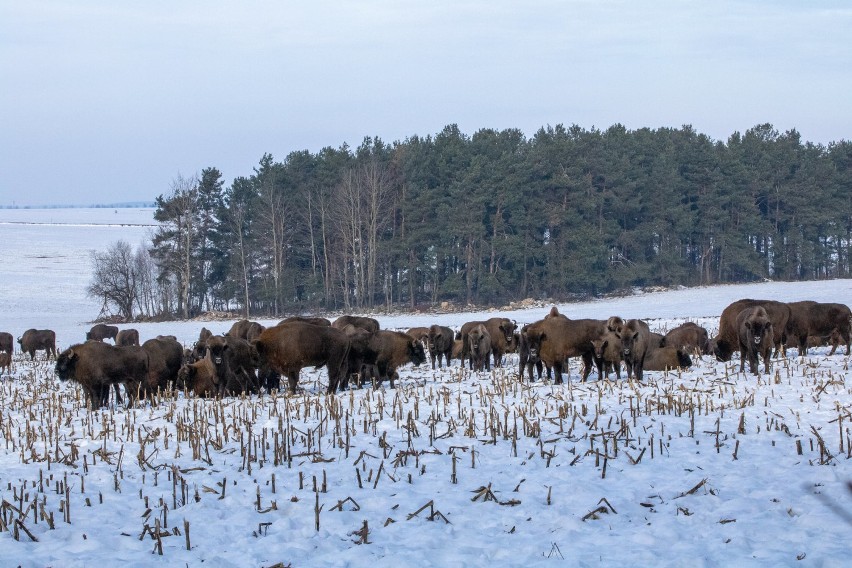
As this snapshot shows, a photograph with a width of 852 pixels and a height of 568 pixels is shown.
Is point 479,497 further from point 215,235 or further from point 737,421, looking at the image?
point 215,235

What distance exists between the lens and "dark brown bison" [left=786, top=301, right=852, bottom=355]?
2241cm

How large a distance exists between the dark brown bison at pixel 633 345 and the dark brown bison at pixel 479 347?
518 cm

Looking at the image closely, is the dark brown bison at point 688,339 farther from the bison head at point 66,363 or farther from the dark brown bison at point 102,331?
the dark brown bison at point 102,331

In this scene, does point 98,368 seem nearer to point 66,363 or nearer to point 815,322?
point 66,363

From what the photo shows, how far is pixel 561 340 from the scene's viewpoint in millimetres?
19188

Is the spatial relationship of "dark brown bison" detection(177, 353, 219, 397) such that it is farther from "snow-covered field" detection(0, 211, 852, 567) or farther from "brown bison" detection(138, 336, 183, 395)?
"snow-covered field" detection(0, 211, 852, 567)

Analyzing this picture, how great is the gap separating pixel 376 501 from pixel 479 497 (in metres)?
1.16

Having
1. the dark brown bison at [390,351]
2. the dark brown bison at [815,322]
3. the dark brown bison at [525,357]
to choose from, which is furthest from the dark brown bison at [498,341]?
the dark brown bison at [815,322]

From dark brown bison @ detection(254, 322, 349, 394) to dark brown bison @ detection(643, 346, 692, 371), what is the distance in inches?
319

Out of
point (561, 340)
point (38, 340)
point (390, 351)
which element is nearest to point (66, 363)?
point (390, 351)

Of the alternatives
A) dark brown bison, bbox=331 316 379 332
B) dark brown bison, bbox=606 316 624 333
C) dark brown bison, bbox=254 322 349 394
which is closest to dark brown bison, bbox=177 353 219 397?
dark brown bison, bbox=254 322 349 394

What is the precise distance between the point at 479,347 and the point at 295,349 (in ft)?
23.0

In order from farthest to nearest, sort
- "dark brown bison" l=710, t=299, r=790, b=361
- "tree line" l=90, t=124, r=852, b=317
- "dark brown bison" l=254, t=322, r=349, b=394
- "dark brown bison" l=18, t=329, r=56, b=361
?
1. "tree line" l=90, t=124, r=852, b=317
2. "dark brown bison" l=18, t=329, r=56, b=361
3. "dark brown bison" l=710, t=299, r=790, b=361
4. "dark brown bison" l=254, t=322, r=349, b=394

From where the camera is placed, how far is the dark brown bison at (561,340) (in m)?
19.2
